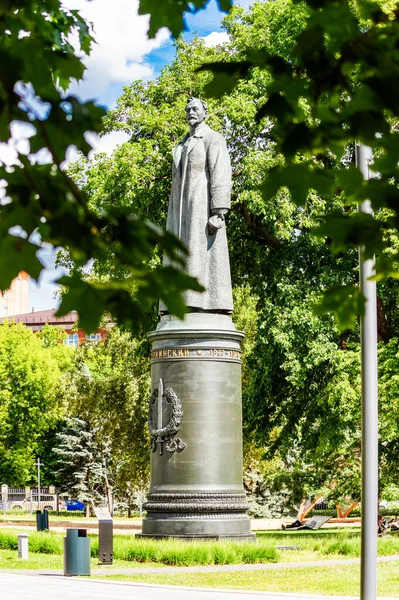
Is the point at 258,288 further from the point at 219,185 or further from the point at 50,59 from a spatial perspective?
the point at 50,59

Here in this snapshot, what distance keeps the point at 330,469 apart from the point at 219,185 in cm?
1099

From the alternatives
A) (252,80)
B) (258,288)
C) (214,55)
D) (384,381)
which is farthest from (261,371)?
(214,55)

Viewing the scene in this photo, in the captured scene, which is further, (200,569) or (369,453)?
(200,569)

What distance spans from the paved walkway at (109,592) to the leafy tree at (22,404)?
51.9m

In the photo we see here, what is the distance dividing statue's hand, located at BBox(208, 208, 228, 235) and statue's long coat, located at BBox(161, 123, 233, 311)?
0.21 feet

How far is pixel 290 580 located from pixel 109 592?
2.61 m

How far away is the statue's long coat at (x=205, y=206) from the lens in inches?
794

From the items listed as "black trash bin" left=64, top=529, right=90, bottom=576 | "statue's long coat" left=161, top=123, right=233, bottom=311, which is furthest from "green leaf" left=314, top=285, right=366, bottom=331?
"statue's long coat" left=161, top=123, right=233, bottom=311

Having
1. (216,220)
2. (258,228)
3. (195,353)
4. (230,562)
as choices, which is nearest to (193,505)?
(230,562)

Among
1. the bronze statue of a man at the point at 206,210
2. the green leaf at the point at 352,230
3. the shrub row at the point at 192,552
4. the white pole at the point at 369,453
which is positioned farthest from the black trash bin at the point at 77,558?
the green leaf at the point at 352,230

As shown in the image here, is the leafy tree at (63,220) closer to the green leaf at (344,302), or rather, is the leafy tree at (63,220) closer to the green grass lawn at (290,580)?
the green leaf at (344,302)

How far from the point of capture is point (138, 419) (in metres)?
41.5

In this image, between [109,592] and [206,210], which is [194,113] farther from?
[109,592]

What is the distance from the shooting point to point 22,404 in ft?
227
